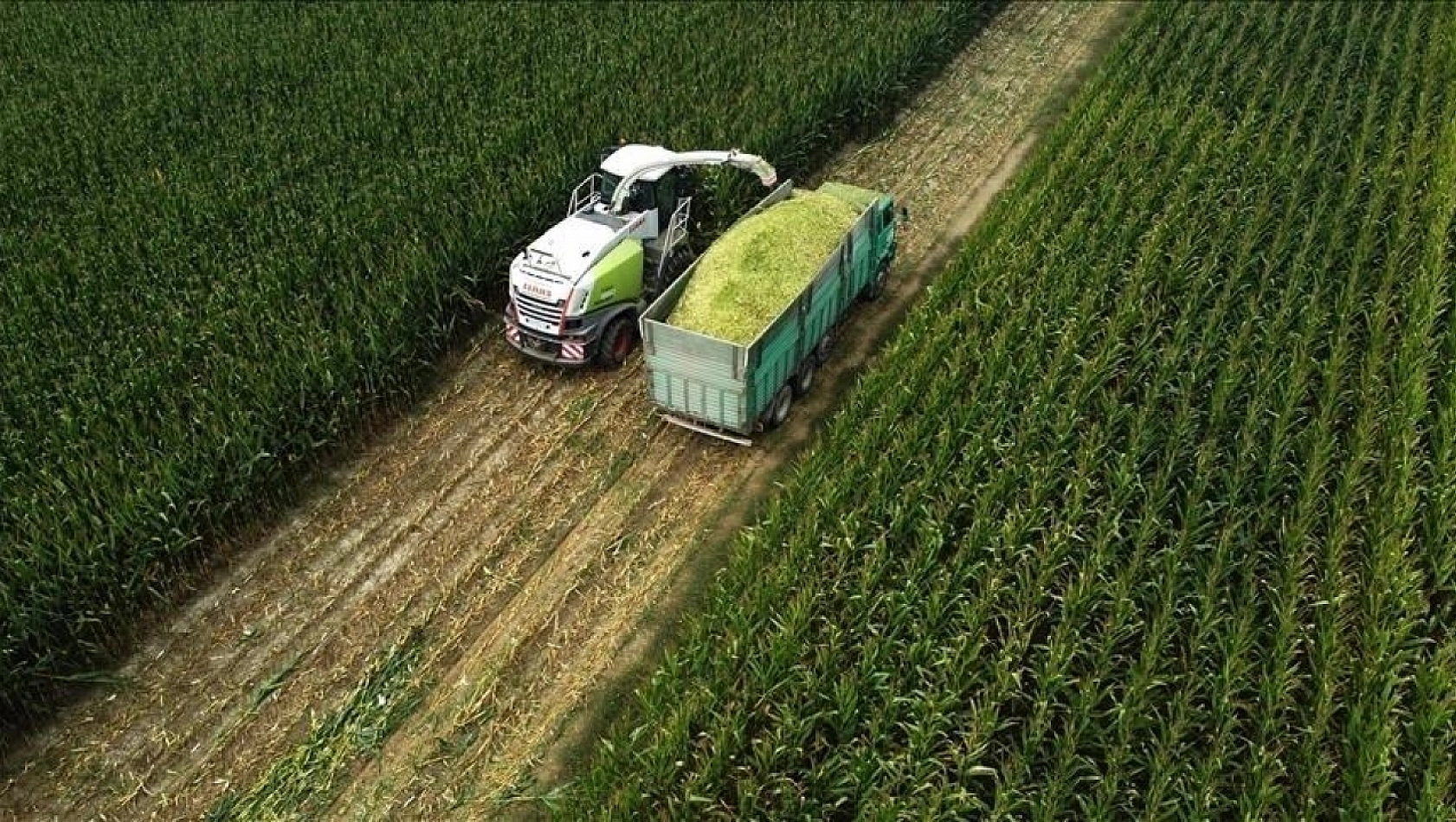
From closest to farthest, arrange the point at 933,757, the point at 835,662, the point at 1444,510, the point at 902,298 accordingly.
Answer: the point at 933,757
the point at 835,662
the point at 1444,510
the point at 902,298

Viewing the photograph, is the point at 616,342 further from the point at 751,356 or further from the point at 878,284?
the point at 878,284

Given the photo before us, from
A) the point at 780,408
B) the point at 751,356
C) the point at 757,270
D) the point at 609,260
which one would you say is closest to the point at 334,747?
the point at 751,356

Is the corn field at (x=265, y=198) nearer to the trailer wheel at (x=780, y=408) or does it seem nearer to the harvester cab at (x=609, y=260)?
the harvester cab at (x=609, y=260)

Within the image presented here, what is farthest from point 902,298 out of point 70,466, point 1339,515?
point 70,466

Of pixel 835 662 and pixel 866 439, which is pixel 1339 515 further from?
pixel 835 662

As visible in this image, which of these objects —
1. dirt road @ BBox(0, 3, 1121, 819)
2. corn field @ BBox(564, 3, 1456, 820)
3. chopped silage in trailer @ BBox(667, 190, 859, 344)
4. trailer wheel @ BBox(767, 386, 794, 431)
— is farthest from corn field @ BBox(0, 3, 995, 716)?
corn field @ BBox(564, 3, 1456, 820)

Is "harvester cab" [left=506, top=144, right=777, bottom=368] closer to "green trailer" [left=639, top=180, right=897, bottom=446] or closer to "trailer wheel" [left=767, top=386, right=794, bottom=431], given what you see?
"green trailer" [left=639, top=180, right=897, bottom=446]
